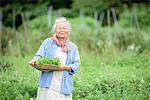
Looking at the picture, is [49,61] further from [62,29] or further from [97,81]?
[97,81]

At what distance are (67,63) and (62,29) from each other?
0.51m

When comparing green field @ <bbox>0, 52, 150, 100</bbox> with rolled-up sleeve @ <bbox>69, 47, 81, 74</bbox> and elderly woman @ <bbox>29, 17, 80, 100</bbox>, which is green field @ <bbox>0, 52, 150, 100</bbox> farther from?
rolled-up sleeve @ <bbox>69, 47, 81, 74</bbox>

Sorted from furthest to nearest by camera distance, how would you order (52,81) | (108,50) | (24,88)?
(108,50)
(24,88)
(52,81)

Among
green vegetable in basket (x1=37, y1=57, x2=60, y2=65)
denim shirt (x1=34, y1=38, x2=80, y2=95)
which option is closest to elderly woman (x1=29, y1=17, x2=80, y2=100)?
denim shirt (x1=34, y1=38, x2=80, y2=95)

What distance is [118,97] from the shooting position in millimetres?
8062

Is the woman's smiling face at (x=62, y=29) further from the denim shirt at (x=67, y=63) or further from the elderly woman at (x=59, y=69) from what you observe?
the denim shirt at (x=67, y=63)

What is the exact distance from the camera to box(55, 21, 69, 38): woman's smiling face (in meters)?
6.92

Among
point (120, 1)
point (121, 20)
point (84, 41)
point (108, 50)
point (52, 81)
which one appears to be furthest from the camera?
point (120, 1)

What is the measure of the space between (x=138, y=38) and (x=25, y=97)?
8464 millimetres

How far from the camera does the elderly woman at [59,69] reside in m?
6.87

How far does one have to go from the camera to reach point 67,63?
274 inches

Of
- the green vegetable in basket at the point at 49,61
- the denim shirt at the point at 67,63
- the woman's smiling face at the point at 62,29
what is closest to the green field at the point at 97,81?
the denim shirt at the point at 67,63

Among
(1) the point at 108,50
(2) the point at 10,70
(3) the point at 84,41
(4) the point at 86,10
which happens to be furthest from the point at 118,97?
(4) the point at 86,10

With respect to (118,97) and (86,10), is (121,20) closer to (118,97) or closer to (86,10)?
(86,10)
